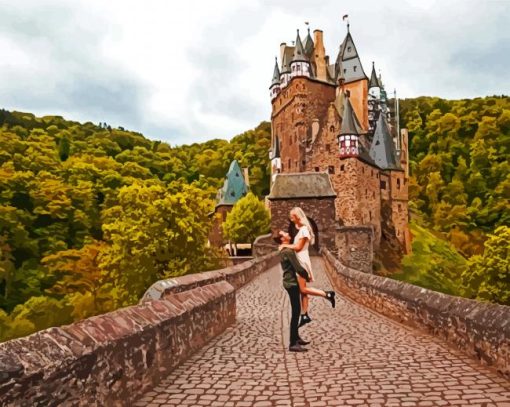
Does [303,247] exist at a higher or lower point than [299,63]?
lower

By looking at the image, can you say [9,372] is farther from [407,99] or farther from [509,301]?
[407,99]

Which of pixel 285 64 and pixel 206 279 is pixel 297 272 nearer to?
pixel 206 279

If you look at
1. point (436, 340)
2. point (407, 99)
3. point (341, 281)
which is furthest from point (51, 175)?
point (407, 99)

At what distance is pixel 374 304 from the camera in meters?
11.0

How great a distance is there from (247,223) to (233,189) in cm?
1505


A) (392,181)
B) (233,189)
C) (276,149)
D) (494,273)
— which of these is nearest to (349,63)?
(276,149)

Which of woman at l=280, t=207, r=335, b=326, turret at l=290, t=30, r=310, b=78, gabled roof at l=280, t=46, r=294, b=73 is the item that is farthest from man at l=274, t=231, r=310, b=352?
gabled roof at l=280, t=46, r=294, b=73

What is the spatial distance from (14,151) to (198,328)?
5339 cm

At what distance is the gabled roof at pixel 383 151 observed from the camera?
179 ft

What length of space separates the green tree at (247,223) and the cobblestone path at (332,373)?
4544cm

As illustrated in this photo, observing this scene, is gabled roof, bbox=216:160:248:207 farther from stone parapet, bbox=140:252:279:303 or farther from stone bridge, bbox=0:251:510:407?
stone bridge, bbox=0:251:510:407

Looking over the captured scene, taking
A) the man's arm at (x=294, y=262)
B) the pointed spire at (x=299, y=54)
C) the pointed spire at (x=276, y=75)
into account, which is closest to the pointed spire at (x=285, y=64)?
the pointed spire at (x=276, y=75)

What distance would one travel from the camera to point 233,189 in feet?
225

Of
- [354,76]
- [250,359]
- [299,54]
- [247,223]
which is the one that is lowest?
[250,359]
